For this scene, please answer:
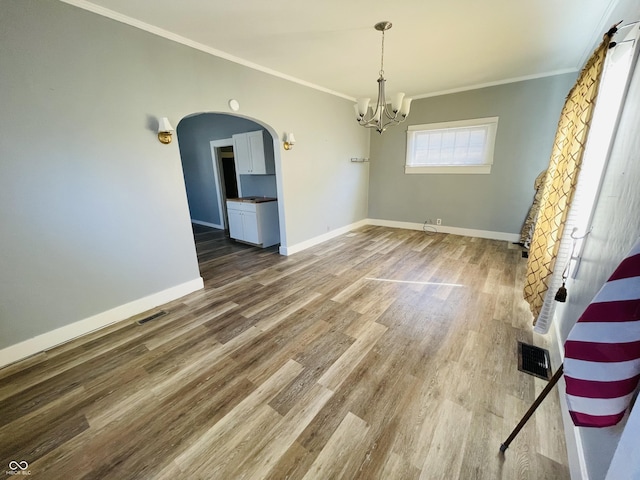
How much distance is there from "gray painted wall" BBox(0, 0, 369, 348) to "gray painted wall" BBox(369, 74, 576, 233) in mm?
3580

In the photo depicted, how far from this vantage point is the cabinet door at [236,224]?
487 cm

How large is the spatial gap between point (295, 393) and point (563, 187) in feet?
8.51

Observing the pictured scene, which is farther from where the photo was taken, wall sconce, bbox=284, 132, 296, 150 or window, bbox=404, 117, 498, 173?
window, bbox=404, 117, 498, 173

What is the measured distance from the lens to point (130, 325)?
2506 mm

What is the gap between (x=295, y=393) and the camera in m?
1.71

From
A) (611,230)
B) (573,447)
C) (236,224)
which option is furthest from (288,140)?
(573,447)

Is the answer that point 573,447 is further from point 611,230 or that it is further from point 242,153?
point 242,153

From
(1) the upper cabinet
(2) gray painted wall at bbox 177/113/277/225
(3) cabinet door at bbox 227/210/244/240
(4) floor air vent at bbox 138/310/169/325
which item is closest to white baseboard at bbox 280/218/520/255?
(3) cabinet door at bbox 227/210/244/240

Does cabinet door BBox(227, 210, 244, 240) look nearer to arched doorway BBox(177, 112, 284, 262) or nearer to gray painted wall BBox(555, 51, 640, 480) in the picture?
arched doorway BBox(177, 112, 284, 262)

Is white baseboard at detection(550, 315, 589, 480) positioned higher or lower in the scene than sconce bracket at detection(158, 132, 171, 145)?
lower

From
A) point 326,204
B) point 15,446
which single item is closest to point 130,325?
point 15,446

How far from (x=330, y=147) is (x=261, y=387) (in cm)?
423

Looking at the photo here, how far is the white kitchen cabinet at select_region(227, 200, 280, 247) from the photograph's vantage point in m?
4.61

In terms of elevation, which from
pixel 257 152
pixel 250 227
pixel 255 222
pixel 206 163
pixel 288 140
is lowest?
pixel 250 227
